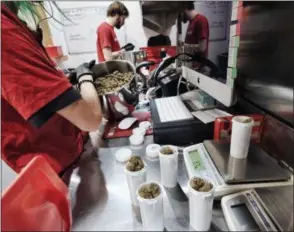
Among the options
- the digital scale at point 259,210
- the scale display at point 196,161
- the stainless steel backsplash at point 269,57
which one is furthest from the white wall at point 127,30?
the digital scale at point 259,210

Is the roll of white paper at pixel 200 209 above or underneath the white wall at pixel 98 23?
underneath

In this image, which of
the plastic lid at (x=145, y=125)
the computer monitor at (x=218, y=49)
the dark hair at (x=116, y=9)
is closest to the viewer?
the computer monitor at (x=218, y=49)

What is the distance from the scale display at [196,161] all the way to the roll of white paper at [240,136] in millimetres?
99

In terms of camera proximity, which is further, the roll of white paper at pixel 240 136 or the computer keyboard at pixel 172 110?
the computer keyboard at pixel 172 110

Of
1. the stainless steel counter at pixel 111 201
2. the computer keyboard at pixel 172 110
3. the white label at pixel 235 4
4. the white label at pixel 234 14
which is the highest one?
the white label at pixel 235 4

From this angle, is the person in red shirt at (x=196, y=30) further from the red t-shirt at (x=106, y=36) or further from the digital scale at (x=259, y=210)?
the red t-shirt at (x=106, y=36)

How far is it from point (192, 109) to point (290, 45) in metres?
0.40

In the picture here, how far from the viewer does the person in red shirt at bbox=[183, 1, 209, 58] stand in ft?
2.72

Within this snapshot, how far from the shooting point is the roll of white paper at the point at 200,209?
1.33ft

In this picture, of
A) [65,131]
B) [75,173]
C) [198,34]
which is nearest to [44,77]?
[65,131]

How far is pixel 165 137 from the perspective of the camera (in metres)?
0.77

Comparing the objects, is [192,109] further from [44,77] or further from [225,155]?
[44,77]

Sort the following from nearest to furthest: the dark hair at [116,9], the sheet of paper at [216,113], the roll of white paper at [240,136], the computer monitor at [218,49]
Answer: the roll of white paper at [240,136], the computer monitor at [218,49], the sheet of paper at [216,113], the dark hair at [116,9]

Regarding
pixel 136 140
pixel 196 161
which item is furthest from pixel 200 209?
pixel 136 140
